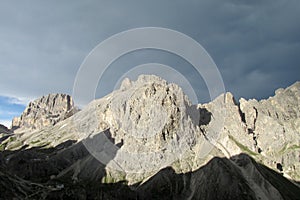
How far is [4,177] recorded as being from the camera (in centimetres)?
16162

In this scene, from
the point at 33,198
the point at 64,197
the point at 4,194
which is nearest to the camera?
the point at 4,194

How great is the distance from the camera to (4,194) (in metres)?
141

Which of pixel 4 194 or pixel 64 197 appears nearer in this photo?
pixel 4 194

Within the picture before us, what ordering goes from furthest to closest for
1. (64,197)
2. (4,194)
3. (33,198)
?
(64,197) → (33,198) → (4,194)

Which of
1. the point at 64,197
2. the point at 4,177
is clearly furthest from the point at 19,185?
the point at 64,197

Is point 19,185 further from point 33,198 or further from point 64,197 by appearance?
point 64,197

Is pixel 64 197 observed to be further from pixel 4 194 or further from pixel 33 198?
pixel 4 194

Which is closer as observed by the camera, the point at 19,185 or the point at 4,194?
the point at 4,194

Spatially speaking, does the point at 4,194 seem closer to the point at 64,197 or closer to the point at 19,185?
the point at 19,185

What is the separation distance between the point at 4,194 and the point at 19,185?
3044 centimetres

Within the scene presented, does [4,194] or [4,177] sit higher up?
[4,177]

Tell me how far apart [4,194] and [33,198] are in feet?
73.8

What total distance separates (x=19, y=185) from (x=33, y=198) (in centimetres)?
1537

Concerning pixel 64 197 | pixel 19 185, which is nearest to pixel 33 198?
pixel 19 185
